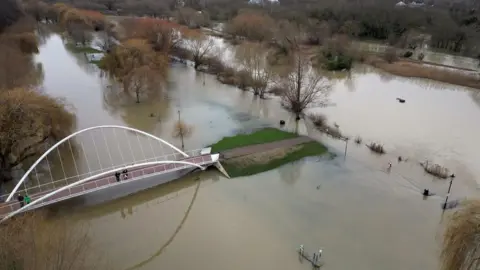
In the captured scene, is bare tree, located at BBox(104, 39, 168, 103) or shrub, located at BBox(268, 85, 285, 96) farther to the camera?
shrub, located at BBox(268, 85, 285, 96)

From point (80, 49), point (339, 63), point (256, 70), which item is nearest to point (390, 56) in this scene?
point (339, 63)

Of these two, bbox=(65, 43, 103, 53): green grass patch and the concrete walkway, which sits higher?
bbox=(65, 43, 103, 53): green grass patch

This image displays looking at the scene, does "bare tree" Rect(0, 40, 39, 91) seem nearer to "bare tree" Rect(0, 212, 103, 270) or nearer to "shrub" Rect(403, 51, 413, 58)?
"bare tree" Rect(0, 212, 103, 270)

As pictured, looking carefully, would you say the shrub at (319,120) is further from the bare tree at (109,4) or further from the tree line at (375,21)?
the bare tree at (109,4)

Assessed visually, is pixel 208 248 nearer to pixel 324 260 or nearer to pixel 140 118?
pixel 324 260

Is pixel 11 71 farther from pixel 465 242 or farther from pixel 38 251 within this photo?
pixel 465 242

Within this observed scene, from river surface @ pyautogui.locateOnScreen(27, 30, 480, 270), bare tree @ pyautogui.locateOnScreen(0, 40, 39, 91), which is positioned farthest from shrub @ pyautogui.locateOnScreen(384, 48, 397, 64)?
bare tree @ pyautogui.locateOnScreen(0, 40, 39, 91)
